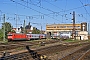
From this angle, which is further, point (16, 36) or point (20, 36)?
point (20, 36)

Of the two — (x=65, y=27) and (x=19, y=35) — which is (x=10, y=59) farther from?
(x=65, y=27)

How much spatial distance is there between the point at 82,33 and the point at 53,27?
4519 centimetres

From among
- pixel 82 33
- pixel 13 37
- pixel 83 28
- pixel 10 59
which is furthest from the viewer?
pixel 83 28

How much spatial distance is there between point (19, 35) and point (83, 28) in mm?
58111

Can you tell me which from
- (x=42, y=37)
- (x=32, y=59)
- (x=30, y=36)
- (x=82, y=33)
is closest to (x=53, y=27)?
(x=82, y=33)

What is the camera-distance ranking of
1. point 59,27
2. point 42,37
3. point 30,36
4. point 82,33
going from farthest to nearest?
point 59,27
point 82,33
point 42,37
point 30,36

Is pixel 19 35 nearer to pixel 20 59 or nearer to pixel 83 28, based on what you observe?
pixel 20 59

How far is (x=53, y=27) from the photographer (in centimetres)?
14188

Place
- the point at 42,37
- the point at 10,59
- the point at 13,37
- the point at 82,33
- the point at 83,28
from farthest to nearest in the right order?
1. the point at 83,28
2. the point at 82,33
3. the point at 42,37
4. the point at 13,37
5. the point at 10,59

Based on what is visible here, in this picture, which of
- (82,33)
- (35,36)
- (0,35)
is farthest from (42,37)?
(82,33)

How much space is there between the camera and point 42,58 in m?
17.1

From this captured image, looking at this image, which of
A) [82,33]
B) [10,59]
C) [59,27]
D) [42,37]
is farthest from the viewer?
[59,27]

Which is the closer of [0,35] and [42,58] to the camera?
[42,58]

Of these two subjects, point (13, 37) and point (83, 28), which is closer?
point (13, 37)
